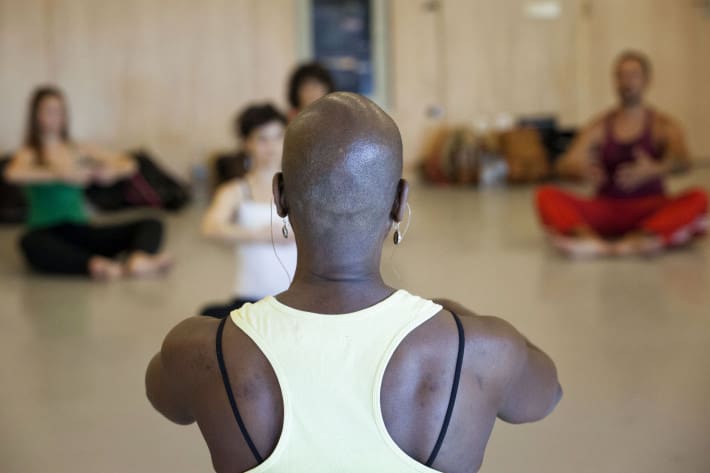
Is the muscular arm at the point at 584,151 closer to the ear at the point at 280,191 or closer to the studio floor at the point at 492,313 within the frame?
the studio floor at the point at 492,313

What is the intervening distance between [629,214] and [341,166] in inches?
168

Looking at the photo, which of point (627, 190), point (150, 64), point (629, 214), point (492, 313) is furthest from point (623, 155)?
point (150, 64)

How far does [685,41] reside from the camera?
911 cm

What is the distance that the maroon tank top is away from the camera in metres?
4.92

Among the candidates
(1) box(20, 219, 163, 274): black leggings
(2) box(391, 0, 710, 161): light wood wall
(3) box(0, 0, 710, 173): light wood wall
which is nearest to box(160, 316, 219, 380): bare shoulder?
(1) box(20, 219, 163, 274): black leggings

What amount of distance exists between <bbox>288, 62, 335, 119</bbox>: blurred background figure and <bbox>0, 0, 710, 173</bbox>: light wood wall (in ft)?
14.9

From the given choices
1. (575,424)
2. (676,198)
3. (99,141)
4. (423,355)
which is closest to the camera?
(423,355)

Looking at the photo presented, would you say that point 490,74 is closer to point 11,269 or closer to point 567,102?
point 567,102

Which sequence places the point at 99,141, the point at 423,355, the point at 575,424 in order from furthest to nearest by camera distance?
the point at 99,141
the point at 575,424
the point at 423,355

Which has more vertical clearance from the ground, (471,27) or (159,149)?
(471,27)

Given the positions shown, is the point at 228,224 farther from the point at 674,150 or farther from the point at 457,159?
the point at 457,159

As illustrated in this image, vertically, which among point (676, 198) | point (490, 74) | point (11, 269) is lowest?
point (11, 269)

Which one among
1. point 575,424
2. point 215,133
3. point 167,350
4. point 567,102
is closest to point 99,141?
point 215,133

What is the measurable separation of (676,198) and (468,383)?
4206 millimetres
